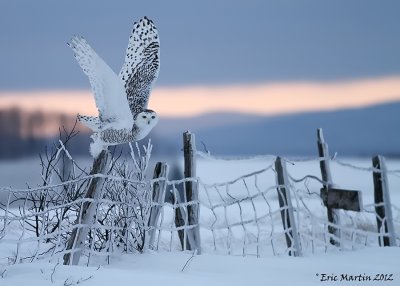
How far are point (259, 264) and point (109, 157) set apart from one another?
1.81 m

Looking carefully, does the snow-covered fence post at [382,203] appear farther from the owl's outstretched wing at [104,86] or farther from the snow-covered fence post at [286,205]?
the owl's outstretched wing at [104,86]

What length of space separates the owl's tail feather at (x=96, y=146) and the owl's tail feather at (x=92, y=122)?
0.11 metres

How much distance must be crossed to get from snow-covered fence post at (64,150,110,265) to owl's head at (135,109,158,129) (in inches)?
23.3

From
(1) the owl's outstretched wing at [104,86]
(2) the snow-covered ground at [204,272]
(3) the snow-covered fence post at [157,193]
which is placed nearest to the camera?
(2) the snow-covered ground at [204,272]

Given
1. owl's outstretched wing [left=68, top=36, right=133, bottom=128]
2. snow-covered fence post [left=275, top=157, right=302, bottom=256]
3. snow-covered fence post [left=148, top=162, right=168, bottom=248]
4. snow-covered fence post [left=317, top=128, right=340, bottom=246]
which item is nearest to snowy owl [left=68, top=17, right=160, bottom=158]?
owl's outstretched wing [left=68, top=36, right=133, bottom=128]

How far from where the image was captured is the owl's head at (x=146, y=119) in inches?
215

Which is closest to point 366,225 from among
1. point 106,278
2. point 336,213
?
point 336,213

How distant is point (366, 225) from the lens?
11836 millimetres

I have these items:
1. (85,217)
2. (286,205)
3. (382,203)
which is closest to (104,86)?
(85,217)

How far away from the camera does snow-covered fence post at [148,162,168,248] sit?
6485 mm

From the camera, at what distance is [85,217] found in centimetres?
580

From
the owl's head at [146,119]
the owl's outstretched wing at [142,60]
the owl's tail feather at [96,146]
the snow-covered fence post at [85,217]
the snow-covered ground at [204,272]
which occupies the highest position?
the owl's outstretched wing at [142,60]

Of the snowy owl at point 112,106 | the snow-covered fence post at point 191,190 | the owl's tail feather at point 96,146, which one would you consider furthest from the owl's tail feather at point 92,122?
the snow-covered fence post at point 191,190

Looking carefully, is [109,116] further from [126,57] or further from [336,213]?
[336,213]
